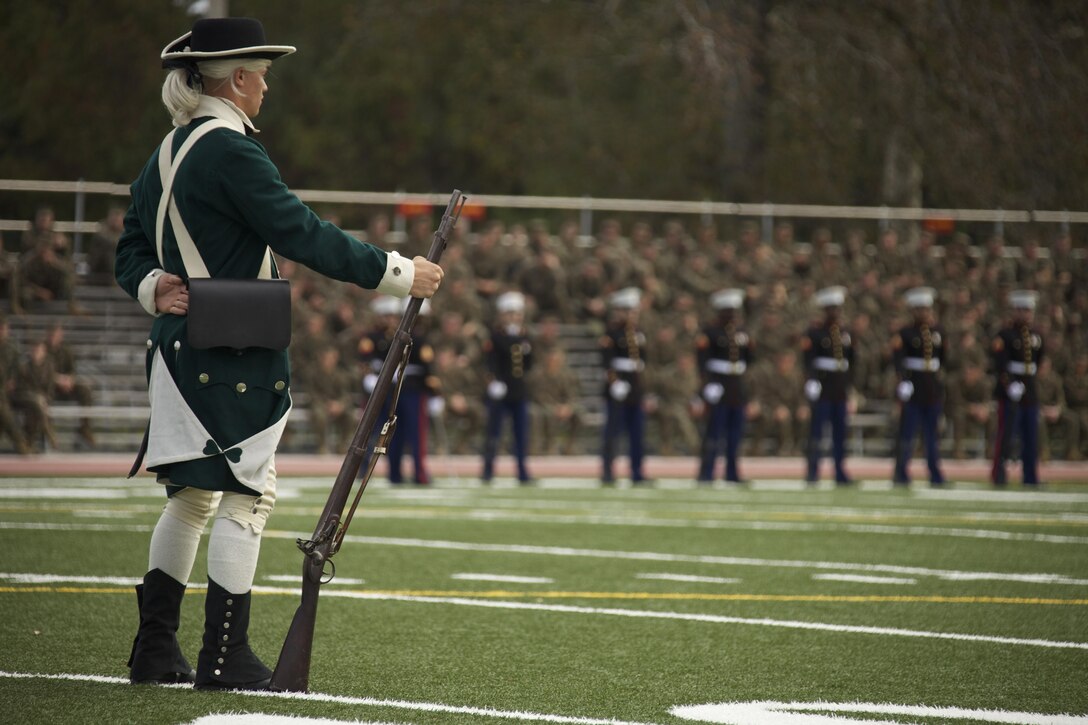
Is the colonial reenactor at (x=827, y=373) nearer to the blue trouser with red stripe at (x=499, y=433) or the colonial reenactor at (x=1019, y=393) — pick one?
the colonial reenactor at (x=1019, y=393)

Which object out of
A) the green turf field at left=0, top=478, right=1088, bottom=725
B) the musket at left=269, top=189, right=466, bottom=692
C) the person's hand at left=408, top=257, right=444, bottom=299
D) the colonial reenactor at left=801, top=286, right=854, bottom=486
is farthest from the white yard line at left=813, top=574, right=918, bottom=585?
the colonial reenactor at left=801, top=286, right=854, bottom=486

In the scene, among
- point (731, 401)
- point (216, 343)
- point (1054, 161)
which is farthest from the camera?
point (1054, 161)

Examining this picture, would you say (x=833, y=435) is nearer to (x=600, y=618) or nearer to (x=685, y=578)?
(x=685, y=578)

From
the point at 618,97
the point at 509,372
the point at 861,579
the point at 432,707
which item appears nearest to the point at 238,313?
A: the point at 432,707

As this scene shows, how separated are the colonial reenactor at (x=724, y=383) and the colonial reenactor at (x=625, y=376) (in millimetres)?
772

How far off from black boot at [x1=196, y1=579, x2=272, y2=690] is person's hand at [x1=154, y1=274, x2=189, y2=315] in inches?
34.5

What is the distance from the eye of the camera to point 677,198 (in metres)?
37.9

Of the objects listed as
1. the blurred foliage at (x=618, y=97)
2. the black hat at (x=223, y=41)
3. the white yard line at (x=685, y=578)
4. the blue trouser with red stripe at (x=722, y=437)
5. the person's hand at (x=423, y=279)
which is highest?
the blurred foliage at (x=618, y=97)

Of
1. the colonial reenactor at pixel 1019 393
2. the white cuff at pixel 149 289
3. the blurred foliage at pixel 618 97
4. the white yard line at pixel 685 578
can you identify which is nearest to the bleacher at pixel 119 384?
the colonial reenactor at pixel 1019 393

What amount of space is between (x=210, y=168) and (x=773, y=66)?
3104cm

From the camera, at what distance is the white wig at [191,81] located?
5410mm

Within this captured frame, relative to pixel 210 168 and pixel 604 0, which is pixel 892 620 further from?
pixel 604 0

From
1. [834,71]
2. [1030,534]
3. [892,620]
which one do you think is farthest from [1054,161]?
[892,620]

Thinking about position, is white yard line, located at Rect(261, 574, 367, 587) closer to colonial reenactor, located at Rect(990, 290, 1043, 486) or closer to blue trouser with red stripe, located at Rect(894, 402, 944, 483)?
blue trouser with red stripe, located at Rect(894, 402, 944, 483)
